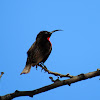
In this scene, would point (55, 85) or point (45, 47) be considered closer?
point (55, 85)

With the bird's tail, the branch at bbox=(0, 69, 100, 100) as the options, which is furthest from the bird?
the branch at bbox=(0, 69, 100, 100)

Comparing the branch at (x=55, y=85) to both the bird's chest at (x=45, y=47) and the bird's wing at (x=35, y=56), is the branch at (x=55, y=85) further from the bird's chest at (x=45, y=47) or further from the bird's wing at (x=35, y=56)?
the bird's chest at (x=45, y=47)

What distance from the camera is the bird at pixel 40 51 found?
1.72 m

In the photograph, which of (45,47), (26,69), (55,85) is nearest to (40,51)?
(45,47)

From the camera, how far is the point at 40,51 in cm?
178

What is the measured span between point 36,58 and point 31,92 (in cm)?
45

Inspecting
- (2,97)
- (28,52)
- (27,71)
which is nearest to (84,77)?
(27,71)

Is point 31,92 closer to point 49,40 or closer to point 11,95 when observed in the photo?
point 11,95

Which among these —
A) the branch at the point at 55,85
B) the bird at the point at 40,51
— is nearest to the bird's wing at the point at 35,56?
the bird at the point at 40,51

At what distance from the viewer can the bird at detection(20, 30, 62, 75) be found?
172 centimetres

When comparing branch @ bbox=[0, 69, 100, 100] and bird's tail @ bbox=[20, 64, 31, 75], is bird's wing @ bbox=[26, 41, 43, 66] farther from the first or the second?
branch @ bbox=[0, 69, 100, 100]

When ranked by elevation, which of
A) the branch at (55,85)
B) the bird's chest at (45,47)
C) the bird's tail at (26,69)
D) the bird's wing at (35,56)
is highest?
the bird's chest at (45,47)

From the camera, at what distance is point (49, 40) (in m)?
1.93

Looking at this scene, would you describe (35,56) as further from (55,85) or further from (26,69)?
(55,85)
